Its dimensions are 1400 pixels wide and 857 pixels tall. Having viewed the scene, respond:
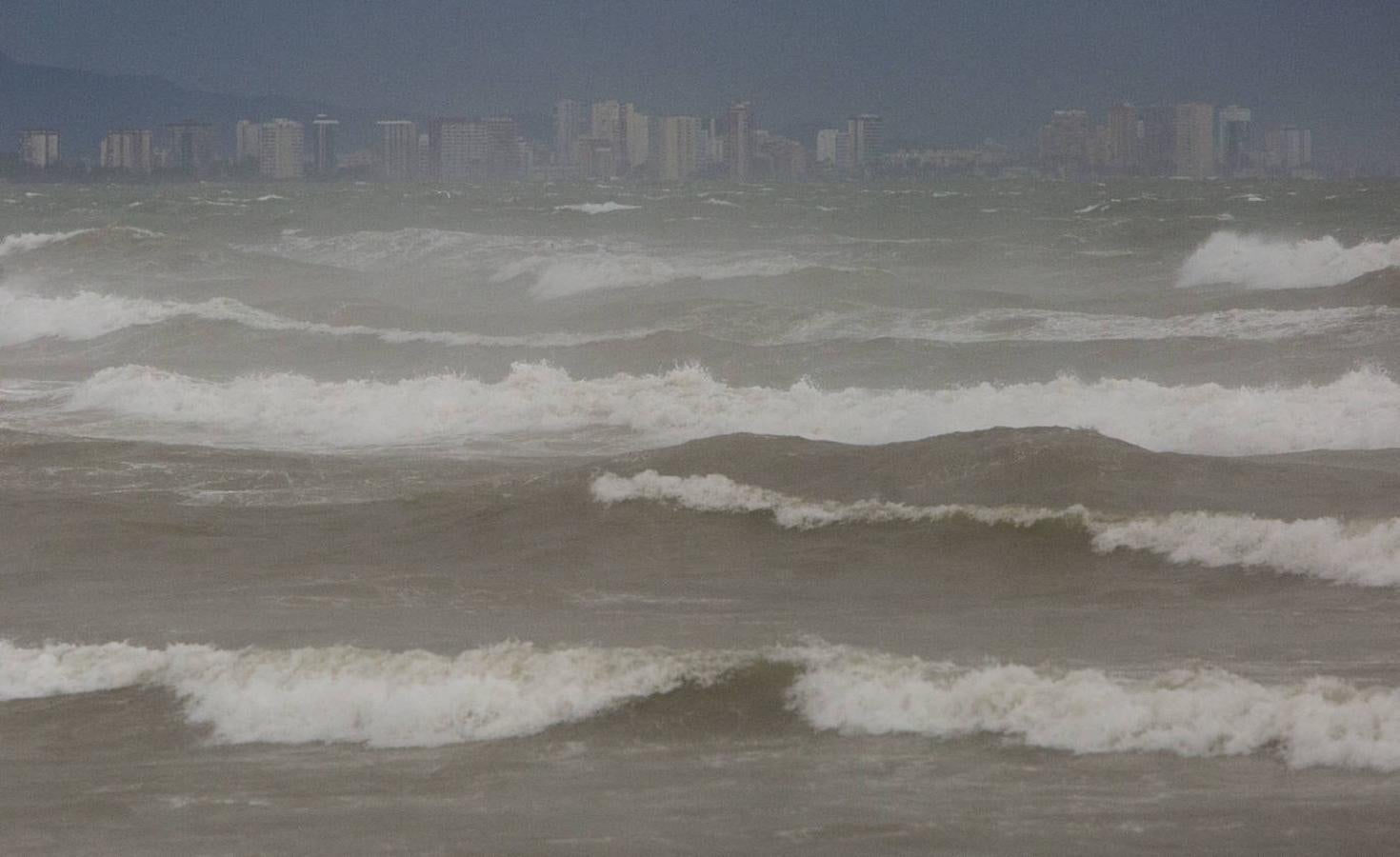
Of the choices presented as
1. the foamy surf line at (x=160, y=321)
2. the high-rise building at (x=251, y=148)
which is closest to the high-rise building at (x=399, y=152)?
the high-rise building at (x=251, y=148)

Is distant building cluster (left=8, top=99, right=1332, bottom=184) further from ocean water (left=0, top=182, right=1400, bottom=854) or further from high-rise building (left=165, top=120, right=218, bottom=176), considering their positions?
ocean water (left=0, top=182, right=1400, bottom=854)

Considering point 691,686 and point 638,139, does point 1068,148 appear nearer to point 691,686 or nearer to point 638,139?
point 638,139

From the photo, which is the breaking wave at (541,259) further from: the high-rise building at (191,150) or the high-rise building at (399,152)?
the high-rise building at (191,150)

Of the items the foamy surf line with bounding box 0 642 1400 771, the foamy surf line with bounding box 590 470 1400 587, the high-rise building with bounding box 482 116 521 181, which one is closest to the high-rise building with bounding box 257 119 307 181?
the high-rise building with bounding box 482 116 521 181

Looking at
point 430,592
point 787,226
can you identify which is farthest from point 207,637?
point 787,226

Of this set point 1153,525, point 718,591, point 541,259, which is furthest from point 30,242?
point 1153,525
